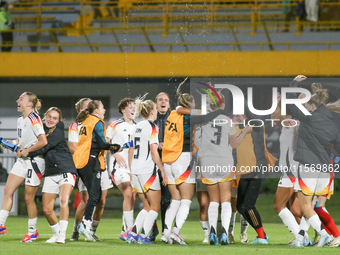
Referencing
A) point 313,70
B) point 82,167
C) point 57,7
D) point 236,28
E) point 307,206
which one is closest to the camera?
point 307,206

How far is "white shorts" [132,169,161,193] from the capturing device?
700 centimetres

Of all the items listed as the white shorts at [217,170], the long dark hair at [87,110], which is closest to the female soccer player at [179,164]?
the white shorts at [217,170]

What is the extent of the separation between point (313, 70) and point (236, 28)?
289 centimetres

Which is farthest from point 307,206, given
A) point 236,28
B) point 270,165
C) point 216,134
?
point 236,28

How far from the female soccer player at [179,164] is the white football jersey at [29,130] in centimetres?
173

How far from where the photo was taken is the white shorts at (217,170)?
6742 millimetres

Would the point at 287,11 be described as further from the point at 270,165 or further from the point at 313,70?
the point at 270,165

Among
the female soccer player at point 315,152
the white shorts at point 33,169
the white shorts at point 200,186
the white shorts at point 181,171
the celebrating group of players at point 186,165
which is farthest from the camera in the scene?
the white shorts at point 200,186

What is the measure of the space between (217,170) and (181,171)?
51 cm

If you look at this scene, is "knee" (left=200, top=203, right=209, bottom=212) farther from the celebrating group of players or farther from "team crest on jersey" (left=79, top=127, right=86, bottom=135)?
"team crest on jersey" (left=79, top=127, right=86, bottom=135)

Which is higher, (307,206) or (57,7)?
(57,7)

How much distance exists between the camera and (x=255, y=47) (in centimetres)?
1650

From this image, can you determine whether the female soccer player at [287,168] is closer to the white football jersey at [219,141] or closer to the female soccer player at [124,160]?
the white football jersey at [219,141]

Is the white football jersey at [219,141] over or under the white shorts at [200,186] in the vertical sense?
over
